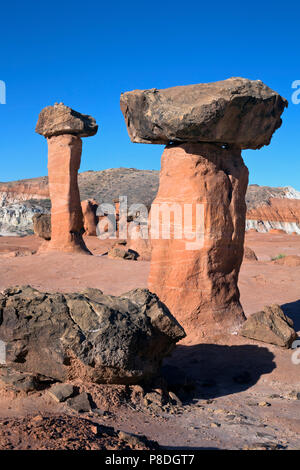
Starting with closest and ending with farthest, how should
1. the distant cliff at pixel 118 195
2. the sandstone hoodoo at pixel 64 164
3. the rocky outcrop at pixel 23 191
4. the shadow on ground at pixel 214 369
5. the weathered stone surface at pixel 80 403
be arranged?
the weathered stone surface at pixel 80 403
the shadow on ground at pixel 214 369
the sandstone hoodoo at pixel 64 164
the distant cliff at pixel 118 195
the rocky outcrop at pixel 23 191

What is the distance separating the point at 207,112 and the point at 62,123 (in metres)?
8.20

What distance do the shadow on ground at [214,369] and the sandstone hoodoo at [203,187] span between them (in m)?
0.43

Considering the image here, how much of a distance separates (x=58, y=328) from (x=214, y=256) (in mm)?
3119

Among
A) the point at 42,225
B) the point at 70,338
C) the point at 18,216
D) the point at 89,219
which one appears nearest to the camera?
the point at 70,338

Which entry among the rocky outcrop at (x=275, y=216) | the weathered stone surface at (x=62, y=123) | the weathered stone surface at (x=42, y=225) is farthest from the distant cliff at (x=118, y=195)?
the weathered stone surface at (x=62, y=123)

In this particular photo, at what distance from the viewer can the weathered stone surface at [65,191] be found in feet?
43.6

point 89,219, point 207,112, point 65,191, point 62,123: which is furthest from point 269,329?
point 89,219

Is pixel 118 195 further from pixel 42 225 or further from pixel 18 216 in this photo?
pixel 42 225

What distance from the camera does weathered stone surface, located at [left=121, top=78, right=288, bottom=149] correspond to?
5.80 m

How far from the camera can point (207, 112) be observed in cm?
573

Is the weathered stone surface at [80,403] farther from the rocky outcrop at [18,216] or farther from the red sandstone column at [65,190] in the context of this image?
the rocky outcrop at [18,216]

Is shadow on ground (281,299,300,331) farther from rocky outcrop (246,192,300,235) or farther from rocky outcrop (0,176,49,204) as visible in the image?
rocky outcrop (0,176,49,204)
